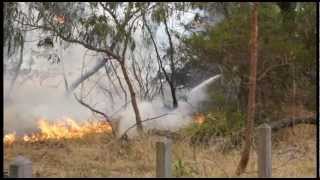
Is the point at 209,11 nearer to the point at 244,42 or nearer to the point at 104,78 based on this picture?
the point at 244,42

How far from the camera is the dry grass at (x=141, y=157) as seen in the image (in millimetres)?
7863

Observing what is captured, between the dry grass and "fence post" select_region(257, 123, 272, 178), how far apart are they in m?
2.38

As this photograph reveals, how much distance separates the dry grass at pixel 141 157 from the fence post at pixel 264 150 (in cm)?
238

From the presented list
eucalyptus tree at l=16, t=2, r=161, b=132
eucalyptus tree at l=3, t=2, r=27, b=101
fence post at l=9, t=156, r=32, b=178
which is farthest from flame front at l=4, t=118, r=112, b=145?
fence post at l=9, t=156, r=32, b=178

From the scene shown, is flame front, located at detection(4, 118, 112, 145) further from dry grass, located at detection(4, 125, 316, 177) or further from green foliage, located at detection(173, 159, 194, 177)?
green foliage, located at detection(173, 159, 194, 177)

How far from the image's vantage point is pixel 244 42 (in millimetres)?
9625

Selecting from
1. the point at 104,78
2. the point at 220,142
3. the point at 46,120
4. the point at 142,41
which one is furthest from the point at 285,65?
the point at 46,120

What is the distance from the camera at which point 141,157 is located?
8.77 m

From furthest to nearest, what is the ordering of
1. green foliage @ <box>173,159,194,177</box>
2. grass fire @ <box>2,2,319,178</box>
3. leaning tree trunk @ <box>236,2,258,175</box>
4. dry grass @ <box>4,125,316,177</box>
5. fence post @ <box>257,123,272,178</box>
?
1. grass fire @ <box>2,2,319,178</box>
2. dry grass @ <box>4,125,316,177</box>
3. green foliage @ <box>173,159,194,177</box>
4. leaning tree trunk @ <box>236,2,258,175</box>
5. fence post @ <box>257,123,272,178</box>

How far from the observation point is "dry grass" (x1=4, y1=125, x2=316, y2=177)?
7.86m

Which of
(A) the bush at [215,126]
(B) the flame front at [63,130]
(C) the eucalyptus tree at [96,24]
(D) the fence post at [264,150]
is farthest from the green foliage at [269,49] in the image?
(D) the fence post at [264,150]

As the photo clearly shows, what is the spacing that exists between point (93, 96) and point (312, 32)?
402cm

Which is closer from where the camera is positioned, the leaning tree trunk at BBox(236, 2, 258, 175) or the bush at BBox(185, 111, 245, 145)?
the leaning tree trunk at BBox(236, 2, 258, 175)

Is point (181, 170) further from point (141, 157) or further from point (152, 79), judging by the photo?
point (152, 79)
